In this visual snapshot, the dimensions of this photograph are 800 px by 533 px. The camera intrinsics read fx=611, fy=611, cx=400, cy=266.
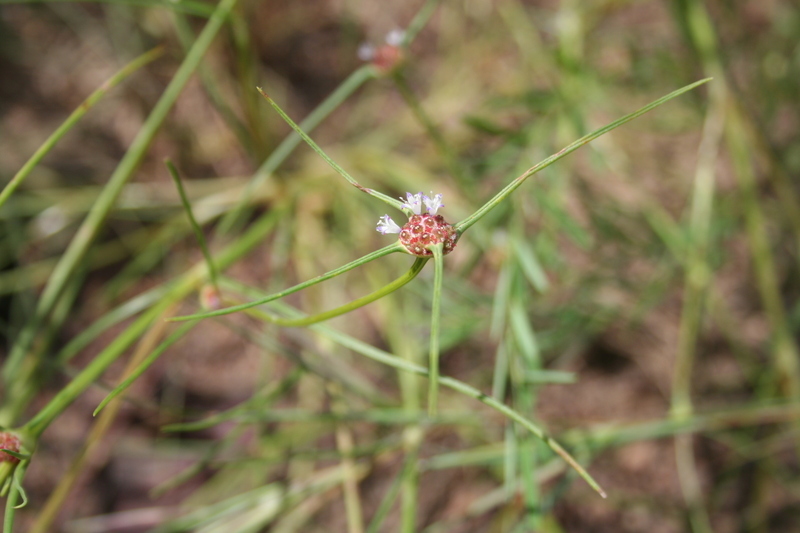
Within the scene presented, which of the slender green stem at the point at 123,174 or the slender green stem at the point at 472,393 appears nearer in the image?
the slender green stem at the point at 472,393

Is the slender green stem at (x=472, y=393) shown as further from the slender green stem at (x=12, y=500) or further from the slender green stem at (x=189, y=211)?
the slender green stem at (x=12, y=500)

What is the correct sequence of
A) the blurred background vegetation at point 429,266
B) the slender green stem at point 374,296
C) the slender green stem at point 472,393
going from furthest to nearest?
1. the blurred background vegetation at point 429,266
2. the slender green stem at point 472,393
3. the slender green stem at point 374,296

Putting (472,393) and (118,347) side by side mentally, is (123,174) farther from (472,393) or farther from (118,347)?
(472,393)

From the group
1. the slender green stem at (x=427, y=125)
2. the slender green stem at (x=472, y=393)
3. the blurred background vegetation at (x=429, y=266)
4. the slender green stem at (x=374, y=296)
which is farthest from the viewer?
the blurred background vegetation at (x=429, y=266)

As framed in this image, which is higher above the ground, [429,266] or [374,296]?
[429,266]

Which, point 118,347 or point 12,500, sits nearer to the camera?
point 12,500

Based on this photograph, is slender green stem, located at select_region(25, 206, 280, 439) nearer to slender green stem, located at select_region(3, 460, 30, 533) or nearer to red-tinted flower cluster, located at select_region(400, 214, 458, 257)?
slender green stem, located at select_region(3, 460, 30, 533)

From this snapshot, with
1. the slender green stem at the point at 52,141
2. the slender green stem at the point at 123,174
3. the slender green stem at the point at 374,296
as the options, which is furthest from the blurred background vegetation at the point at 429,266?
the slender green stem at the point at 374,296

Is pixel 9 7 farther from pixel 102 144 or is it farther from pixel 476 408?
pixel 476 408

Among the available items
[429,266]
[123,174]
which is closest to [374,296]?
[123,174]
